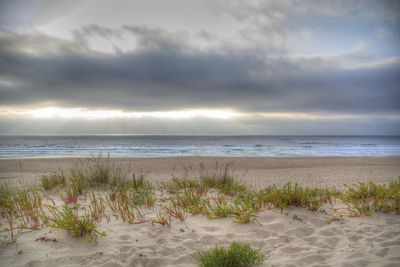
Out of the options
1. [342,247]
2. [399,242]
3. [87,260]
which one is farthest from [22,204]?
[399,242]

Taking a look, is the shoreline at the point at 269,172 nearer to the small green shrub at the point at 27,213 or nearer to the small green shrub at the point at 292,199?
the small green shrub at the point at 27,213

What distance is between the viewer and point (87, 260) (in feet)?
13.8

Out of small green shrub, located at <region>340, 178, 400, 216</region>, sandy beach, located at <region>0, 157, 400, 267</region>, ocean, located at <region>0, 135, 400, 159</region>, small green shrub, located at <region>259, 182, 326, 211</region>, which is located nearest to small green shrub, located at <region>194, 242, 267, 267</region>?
sandy beach, located at <region>0, 157, 400, 267</region>

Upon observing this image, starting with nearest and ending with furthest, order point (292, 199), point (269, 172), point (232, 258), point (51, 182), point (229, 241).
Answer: point (232, 258) → point (229, 241) → point (292, 199) → point (51, 182) → point (269, 172)

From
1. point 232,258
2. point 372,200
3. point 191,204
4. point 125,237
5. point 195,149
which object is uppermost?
point 372,200

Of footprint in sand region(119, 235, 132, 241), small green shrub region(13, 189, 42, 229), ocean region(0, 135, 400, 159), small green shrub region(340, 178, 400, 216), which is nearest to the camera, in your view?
footprint in sand region(119, 235, 132, 241)

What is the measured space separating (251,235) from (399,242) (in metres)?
2.32

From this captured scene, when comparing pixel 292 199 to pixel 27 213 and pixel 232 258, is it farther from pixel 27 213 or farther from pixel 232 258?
pixel 27 213

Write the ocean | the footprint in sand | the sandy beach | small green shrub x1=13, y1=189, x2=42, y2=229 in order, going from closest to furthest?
the sandy beach
the footprint in sand
small green shrub x1=13, y1=189, x2=42, y2=229
the ocean

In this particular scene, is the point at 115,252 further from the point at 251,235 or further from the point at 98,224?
the point at 251,235

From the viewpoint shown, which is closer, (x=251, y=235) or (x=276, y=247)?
(x=276, y=247)

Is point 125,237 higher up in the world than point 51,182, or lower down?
lower down

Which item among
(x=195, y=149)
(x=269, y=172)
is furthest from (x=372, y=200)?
(x=195, y=149)

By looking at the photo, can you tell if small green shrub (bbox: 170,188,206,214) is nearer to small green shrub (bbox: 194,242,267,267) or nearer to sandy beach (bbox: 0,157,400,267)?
sandy beach (bbox: 0,157,400,267)
